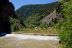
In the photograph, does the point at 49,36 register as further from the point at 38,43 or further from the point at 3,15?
the point at 3,15

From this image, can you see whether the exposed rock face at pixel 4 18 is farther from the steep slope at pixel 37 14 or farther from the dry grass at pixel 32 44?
the dry grass at pixel 32 44

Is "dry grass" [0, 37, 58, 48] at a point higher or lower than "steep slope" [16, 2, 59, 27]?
lower

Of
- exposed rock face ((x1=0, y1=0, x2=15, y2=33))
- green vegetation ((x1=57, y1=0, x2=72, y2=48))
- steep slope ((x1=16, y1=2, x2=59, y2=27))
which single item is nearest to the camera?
green vegetation ((x1=57, y1=0, x2=72, y2=48))

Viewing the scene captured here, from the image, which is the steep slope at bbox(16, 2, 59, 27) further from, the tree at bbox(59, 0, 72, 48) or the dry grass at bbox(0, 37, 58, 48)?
the tree at bbox(59, 0, 72, 48)

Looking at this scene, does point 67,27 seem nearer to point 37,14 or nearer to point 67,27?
point 67,27

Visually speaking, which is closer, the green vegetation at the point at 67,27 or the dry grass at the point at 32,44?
the green vegetation at the point at 67,27

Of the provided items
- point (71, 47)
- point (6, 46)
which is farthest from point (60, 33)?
point (6, 46)

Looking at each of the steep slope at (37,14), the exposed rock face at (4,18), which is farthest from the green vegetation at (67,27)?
the steep slope at (37,14)

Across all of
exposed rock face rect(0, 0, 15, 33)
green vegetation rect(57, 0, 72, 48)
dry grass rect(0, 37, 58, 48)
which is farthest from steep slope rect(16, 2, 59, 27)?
green vegetation rect(57, 0, 72, 48)

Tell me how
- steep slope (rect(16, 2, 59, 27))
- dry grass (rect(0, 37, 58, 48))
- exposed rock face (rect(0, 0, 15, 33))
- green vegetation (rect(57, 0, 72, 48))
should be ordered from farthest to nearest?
steep slope (rect(16, 2, 59, 27))
exposed rock face (rect(0, 0, 15, 33))
dry grass (rect(0, 37, 58, 48))
green vegetation (rect(57, 0, 72, 48))

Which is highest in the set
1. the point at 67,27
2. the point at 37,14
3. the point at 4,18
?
the point at 37,14

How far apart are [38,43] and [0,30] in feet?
29.4

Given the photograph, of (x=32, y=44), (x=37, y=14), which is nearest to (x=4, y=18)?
(x=32, y=44)

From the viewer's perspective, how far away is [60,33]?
7.27 metres
